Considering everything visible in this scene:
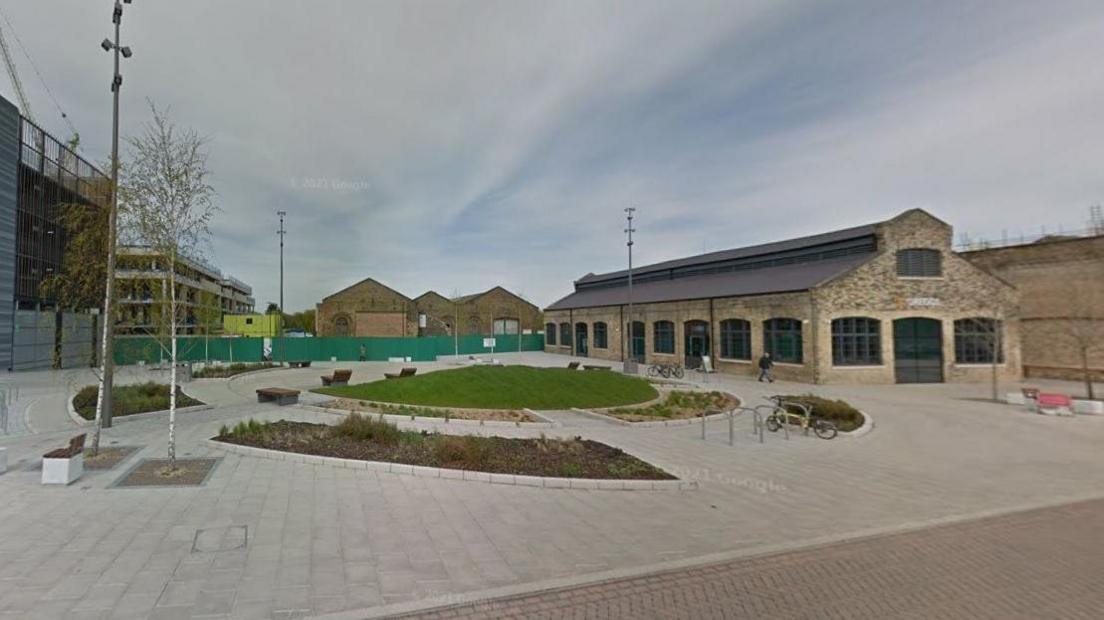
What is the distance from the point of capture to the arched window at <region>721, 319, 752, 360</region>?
2880 cm

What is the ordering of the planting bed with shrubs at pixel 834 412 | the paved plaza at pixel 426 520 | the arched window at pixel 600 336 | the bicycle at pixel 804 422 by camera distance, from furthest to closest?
the arched window at pixel 600 336, the planting bed with shrubs at pixel 834 412, the bicycle at pixel 804 422, the paved plaza at pixel 426 520

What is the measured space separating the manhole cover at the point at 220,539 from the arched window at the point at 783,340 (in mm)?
25503

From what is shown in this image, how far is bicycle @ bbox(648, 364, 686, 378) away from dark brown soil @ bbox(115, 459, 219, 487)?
23406mm

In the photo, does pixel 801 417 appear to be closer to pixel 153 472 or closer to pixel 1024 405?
pixel 1024 405

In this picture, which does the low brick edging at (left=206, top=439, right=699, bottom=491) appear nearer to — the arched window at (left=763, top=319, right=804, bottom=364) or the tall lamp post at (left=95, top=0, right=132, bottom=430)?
the tall lamp post at (left=95, top=0, right=132, bottom=430)

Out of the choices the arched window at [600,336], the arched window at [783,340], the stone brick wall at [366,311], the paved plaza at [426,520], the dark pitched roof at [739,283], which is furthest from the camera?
the stone brick wall at [366,311]

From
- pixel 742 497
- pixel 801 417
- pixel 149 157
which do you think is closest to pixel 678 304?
pixel 801 417

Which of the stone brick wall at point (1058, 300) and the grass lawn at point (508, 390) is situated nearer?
the grass lawn at point (508, 390)

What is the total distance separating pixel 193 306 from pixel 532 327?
179 ft

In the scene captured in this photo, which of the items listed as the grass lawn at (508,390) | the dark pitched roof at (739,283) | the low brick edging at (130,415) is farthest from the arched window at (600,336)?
the low brick edging at (130,415)

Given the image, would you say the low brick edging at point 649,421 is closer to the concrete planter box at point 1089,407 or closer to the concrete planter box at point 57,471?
the concrete planter box at point 57,471

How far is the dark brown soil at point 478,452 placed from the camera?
28.7ft

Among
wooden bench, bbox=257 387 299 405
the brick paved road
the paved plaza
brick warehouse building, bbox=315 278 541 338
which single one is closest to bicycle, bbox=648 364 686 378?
the paved plaza

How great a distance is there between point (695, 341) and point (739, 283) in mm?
4724
